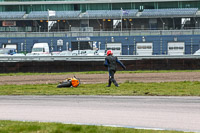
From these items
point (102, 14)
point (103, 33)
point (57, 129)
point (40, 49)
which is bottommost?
point (40, 49)

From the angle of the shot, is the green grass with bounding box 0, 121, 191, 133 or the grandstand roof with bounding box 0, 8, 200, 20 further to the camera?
the grandstand roof with bounding box 0, 8, 200, 20

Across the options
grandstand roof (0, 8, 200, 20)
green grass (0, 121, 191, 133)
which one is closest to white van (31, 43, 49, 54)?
grandstand roof (0, 8, 200, 20)

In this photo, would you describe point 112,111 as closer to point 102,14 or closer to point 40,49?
point 40,49

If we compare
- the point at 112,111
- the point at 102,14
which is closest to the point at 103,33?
the point at 102,14

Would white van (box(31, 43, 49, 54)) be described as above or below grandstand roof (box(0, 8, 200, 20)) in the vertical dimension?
below

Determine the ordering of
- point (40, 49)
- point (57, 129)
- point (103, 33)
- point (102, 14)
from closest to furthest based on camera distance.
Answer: point (57, 129), point (40, 49), point (103, 33), point (102, 14)

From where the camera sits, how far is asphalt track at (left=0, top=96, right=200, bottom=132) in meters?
10.6

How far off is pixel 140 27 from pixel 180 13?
7.50m

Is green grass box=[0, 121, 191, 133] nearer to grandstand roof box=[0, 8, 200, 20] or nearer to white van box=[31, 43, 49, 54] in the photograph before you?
white van box=[31, 43, 49, 54]

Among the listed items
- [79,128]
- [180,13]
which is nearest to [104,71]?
[79,128]

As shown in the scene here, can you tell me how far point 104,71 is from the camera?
35.5m

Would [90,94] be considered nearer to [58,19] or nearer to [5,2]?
[58,19]

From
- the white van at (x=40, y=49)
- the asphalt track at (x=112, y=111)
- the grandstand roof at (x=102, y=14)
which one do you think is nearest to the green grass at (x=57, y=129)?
the asphalt track at (x=112, y=111)

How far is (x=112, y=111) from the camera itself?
41.5 ft
